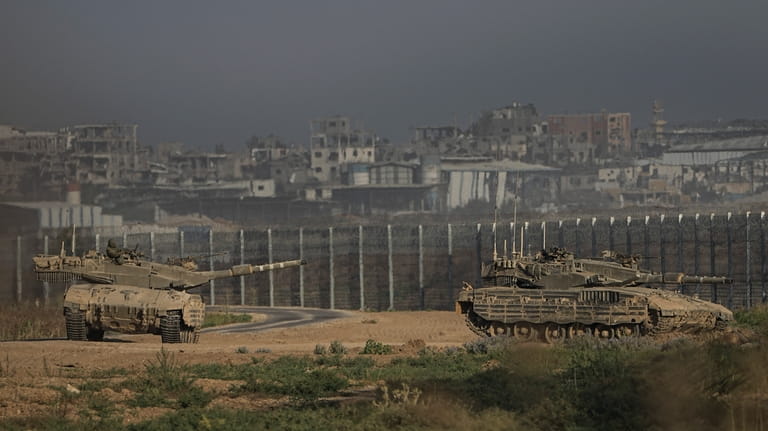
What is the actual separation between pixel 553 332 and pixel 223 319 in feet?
53.0

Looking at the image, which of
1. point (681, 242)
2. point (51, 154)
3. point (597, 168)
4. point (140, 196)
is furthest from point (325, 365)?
point (597, 168)

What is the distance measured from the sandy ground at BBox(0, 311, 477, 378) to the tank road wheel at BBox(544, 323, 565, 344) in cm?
251

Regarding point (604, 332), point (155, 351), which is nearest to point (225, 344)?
point (155, 351)

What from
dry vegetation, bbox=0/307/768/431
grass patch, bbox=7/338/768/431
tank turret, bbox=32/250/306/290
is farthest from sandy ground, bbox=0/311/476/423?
tank turret, bbox=32/250/306/290

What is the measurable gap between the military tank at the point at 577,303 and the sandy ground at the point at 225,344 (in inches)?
63.3

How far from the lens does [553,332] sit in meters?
37.2

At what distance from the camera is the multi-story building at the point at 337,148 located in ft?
578

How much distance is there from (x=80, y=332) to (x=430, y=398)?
59.0 ft

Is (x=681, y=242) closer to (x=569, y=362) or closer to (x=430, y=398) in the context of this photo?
(x=569, y=362)

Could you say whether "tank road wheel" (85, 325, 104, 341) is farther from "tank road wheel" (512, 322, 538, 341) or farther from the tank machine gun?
"tank road wheel" (512, 322, 538, 341)

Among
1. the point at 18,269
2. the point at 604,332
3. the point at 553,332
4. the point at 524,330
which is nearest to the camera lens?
the point at 604,332

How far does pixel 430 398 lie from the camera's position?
2288cm

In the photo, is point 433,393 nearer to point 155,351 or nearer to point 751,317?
point 155,351

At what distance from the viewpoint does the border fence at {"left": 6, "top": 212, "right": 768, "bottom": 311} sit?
6112 cm
